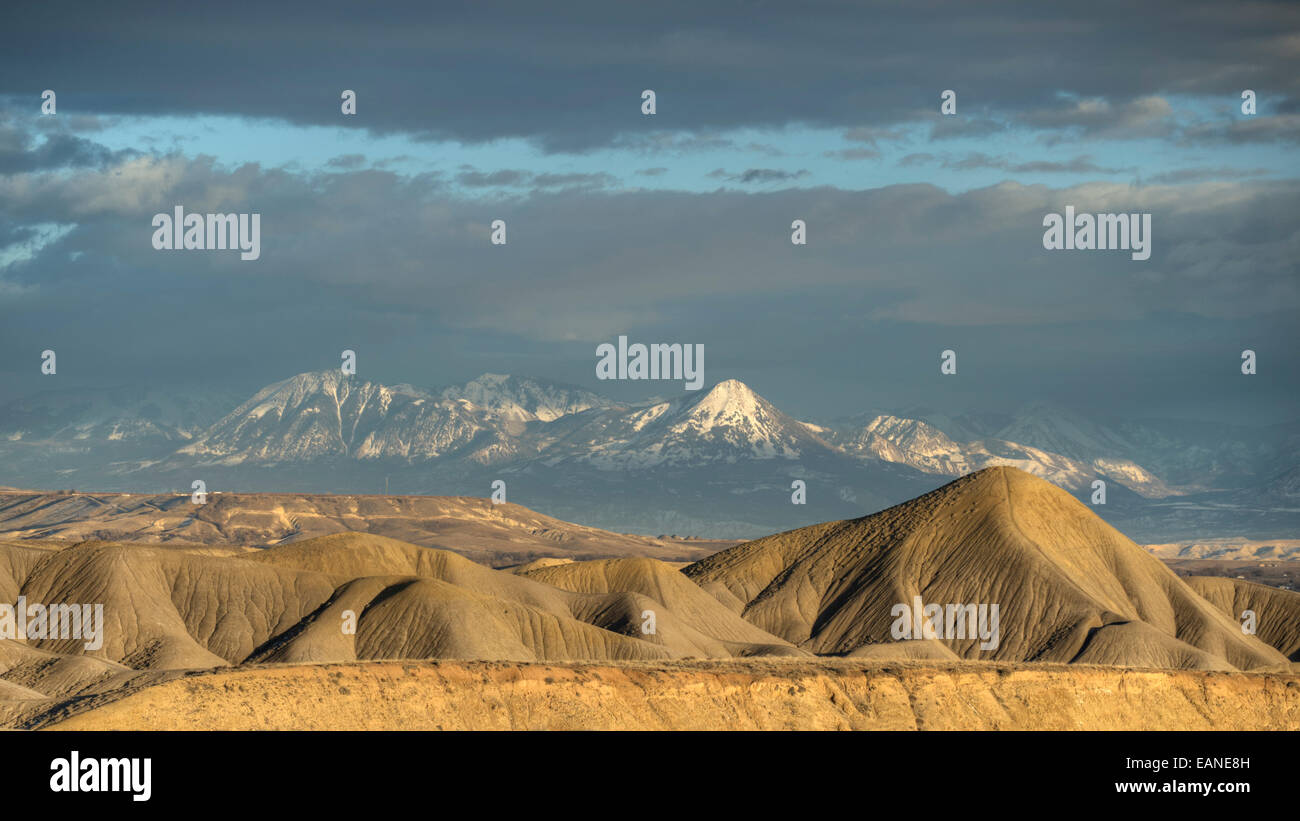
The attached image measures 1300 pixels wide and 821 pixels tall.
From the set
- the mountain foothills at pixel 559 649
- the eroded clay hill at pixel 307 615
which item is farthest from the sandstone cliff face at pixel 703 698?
the eroded clay hill at pixel 307 615

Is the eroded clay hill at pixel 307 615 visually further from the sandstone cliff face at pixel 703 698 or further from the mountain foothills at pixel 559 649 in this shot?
the sandstone cliff face at pixel 703 698

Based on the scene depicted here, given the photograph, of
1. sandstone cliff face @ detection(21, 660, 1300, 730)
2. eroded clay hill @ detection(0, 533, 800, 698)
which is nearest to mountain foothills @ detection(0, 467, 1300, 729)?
sandstone cliff face @ detection(21, 660, 1300, 730)

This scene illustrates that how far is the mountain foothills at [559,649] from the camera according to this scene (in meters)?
88.9

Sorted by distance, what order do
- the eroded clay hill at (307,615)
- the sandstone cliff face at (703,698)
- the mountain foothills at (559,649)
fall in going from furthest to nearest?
the eroded clay hill at (307,615) → the mountain foothills at (559,649) → the sandstone cliff face at (703,698)

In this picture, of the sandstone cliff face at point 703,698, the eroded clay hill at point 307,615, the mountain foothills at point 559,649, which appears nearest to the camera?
the sandstone cliff face at point 703,698

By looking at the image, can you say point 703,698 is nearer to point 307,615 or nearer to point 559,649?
point 559,649

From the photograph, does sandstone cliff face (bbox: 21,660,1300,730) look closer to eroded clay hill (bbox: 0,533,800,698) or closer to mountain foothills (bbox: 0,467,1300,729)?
mountain foothills (bbox: 0,467,1300,729)

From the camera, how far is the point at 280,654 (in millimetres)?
154375

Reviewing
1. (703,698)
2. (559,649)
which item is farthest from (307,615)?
(703,698)

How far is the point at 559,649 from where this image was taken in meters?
164

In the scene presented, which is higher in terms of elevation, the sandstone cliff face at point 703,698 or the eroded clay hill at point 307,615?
the sandstone cliff face at point 703,698
